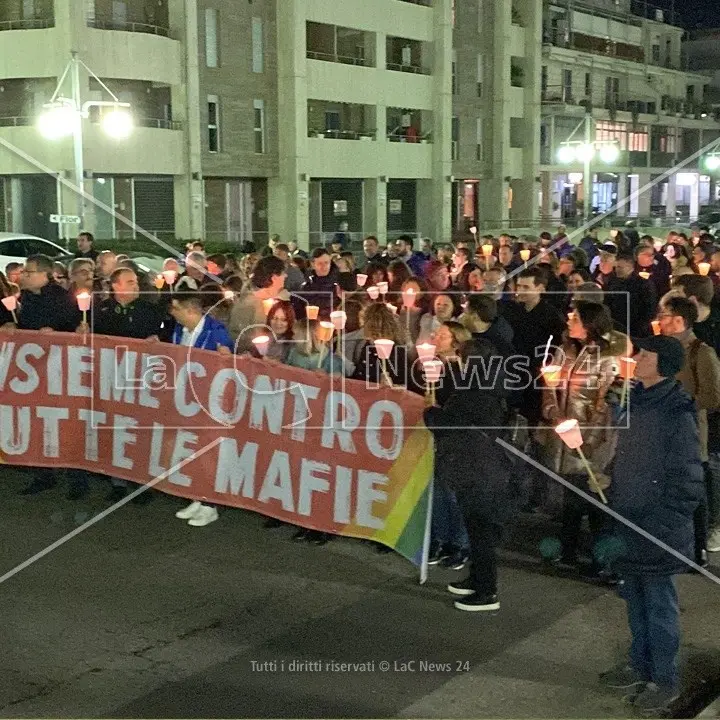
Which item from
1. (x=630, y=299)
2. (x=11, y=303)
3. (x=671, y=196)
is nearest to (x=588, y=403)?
(x=630, y=299)

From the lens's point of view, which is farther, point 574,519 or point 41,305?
point 41,305

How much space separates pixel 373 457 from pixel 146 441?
225 centimetres

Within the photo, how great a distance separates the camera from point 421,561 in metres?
6.66

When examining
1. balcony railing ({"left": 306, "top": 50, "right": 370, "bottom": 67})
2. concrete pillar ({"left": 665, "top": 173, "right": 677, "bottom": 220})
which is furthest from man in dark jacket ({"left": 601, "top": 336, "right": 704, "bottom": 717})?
concrete pillar ({"left": 665, "top": 173, "right": 677, "bottom": 220})

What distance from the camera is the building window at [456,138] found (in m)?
46.8

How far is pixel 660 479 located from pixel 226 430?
3.76 m

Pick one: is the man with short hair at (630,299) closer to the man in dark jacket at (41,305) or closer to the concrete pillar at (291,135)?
the man in dark jacket at (41,305)

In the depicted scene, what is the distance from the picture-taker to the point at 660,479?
16.0 ft

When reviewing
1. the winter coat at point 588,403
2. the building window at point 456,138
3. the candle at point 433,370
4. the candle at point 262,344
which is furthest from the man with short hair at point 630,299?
the building window at point 456,138

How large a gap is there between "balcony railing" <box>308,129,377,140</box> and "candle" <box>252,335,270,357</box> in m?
32.4

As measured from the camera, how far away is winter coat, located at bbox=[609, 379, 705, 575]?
4.86 meters

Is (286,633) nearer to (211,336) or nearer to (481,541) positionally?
(481,541)

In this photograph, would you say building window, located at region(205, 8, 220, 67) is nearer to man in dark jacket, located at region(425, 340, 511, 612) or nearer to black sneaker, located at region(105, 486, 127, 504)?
black sneaker, located at region(105, 486, 127, 504)

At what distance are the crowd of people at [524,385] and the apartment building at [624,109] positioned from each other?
42.8 meters
